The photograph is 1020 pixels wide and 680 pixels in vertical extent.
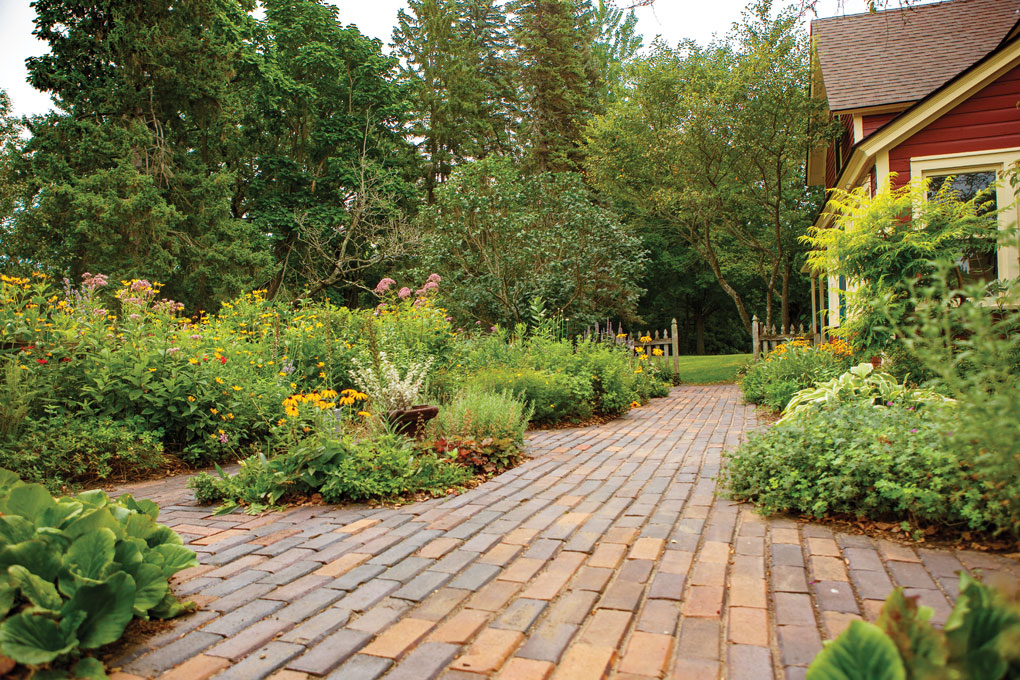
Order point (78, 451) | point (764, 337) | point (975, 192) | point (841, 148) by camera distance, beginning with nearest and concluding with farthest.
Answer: point (78, 451)
point (975, 192)
point (841, 148)
point (764, 337)

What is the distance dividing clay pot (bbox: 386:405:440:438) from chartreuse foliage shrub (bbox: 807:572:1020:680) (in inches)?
152

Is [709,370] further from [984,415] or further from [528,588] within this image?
[528,588]

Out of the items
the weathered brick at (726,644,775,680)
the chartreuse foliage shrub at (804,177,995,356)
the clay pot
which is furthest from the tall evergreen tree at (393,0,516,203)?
the weathered brick at (726,644,775,680)

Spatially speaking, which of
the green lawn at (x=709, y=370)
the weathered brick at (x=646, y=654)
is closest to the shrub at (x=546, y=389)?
the weathered brick at (x=646, y=654)

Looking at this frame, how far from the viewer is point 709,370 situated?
54.4ft

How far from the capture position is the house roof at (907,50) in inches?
405

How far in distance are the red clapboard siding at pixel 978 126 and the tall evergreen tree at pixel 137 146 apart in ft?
53.6

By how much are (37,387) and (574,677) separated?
509 centimetres

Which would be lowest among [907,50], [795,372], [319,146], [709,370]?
[709,370]

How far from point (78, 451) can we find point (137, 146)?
15051 millimetres

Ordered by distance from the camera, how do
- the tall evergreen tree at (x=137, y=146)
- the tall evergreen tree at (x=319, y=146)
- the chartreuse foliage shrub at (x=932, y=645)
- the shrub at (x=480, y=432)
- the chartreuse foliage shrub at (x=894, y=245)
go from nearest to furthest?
the chartreuse foliage shrub at (x=932, y=645)
the shrub at (x=480, y=432)
the chartreuse foliage shrub at (x=894, y=245)
the tall evergreen tree at (x=137, y=146)
the tall evergreen tree at (x=319, y=146)

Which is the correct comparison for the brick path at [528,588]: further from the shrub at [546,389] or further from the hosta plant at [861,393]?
the shrub at [546,389]

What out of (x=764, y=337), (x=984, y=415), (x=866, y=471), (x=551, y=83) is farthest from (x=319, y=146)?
(x=984, y=415)

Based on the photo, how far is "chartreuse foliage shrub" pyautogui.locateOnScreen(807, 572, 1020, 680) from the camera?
111 cm
